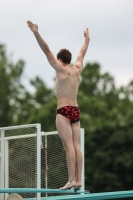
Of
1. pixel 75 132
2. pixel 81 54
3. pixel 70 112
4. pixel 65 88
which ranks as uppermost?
pixel 81 54

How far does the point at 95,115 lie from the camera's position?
7325cm

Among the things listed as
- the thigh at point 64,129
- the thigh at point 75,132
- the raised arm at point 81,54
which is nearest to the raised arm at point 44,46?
the raised arm at point 81,54

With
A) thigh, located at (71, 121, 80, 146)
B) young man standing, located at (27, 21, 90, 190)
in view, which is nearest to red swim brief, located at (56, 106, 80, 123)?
young man standing, located at (27, 21, 90, 190)

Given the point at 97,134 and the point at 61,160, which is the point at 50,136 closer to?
the point at 61,160

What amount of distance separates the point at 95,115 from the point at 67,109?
58.1 m

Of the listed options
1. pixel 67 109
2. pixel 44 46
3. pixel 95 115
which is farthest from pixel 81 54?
pixel 95 115

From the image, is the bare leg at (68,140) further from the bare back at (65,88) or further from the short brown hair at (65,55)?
the short brown hair at (65,55)

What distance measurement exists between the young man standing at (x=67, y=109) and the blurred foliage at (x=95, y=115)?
3768 cm

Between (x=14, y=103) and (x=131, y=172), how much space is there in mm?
21196

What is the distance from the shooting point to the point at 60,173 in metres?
19.5

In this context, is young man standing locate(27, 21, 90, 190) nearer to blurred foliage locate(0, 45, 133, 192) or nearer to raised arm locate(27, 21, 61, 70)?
raised arm locate(27, 21, 61, 70)

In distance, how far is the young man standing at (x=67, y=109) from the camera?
1520cm

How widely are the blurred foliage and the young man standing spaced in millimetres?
37680

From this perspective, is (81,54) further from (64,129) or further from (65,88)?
(64,129)
